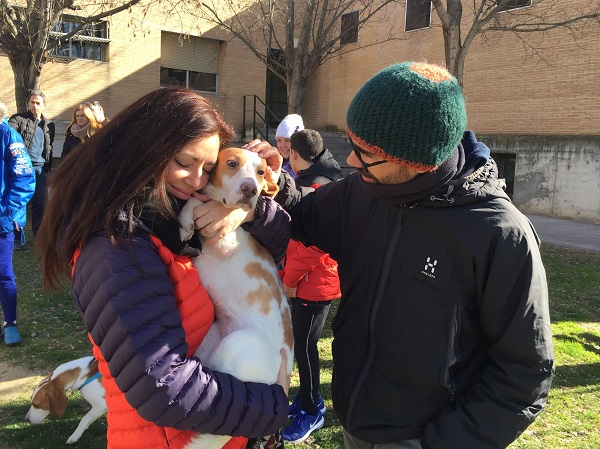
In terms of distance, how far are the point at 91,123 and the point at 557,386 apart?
566 centimetres

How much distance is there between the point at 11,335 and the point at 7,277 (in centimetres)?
62

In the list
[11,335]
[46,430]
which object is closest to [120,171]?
[46,430]

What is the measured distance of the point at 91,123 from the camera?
5.99m

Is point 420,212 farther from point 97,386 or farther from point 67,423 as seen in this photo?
point 67,423

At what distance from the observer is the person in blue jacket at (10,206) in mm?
4445

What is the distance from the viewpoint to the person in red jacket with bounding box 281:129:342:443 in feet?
11.4

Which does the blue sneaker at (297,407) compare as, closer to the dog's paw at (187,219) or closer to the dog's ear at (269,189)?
the dog's ear at (269,189)

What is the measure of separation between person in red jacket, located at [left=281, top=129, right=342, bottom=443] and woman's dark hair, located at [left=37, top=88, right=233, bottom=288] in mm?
1860

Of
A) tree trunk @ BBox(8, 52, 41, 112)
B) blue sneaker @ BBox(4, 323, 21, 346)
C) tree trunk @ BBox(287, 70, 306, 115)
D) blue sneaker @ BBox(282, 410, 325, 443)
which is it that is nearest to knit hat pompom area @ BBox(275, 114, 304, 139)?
blue sneaker @ BBox(282, 410, 325, 443)

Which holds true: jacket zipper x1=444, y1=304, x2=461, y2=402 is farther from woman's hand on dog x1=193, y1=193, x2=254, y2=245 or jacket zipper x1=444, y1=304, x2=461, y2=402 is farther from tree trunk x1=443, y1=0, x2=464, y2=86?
tree trunk x1=443, y1=0, x2=464, y2=86

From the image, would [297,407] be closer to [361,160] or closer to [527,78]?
[361,160]

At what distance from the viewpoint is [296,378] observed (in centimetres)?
438

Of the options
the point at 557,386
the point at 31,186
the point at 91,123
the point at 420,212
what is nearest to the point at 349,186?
the point at 420,212

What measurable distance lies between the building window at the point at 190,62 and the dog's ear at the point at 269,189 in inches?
653
